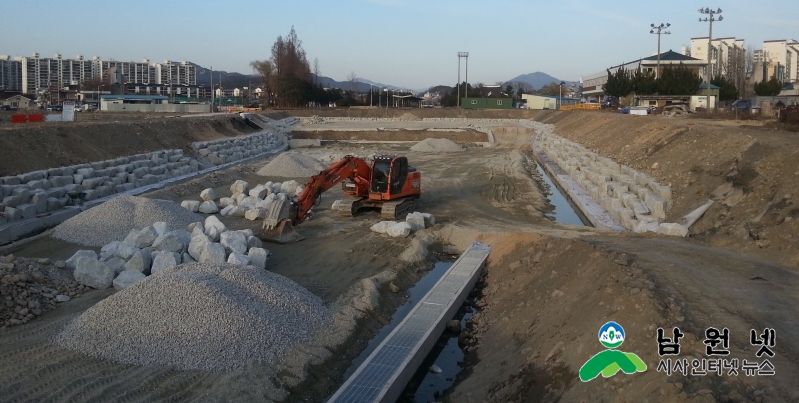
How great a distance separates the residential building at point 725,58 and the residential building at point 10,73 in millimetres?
126334

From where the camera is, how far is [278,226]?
14133 mm

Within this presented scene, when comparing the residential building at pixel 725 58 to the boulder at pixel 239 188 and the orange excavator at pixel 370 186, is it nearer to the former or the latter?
the orange excavator at pixel 370 186

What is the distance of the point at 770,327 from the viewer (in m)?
6.91

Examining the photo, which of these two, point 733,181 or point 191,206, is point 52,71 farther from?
point 733,181

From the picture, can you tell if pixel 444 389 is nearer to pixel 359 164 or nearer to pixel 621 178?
pixel 359 164

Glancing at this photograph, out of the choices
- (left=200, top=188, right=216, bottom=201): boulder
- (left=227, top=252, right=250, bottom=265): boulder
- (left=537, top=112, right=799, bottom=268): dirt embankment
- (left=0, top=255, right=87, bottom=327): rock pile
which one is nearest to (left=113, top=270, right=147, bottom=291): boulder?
(left=0, top=255, right=87, bottom=327): rock pile

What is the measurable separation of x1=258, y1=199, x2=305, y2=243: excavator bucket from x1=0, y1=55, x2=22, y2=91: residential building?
476 ft

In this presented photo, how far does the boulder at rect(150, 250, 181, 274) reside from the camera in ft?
35.3

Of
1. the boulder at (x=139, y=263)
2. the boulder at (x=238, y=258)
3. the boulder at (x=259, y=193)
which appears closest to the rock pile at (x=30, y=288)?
the boulder at (x=139, y=263)

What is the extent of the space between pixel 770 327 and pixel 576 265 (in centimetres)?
332

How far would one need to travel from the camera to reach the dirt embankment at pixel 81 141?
19.3m

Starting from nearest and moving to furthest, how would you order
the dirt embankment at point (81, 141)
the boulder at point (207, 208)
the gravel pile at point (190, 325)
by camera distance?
the gravel pile at point (190, 325)
the boulder at point (207, 208)
the dirt embankment at point (81, 141)

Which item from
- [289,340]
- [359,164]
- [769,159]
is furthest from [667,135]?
[289,340]

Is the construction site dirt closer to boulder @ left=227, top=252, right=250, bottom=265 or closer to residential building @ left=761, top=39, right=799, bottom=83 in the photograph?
boulder @ left=227, top=252, right=250, bottom=265
